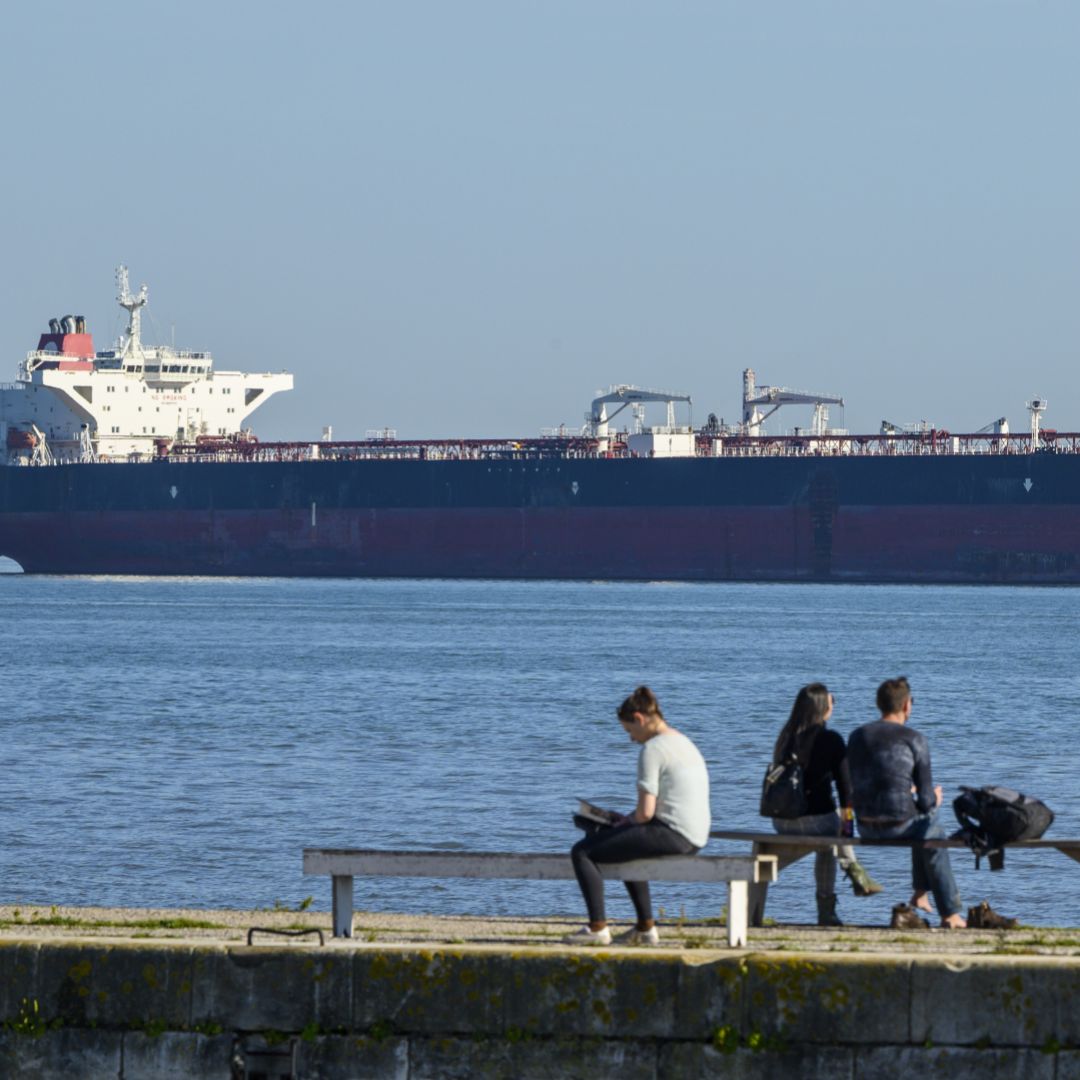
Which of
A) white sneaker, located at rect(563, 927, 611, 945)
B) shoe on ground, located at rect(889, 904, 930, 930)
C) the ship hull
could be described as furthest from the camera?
the ship hull

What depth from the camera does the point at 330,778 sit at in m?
16.1

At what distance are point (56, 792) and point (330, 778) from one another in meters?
2.18

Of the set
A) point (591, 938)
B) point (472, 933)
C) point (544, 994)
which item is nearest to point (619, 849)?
point (591, 938)

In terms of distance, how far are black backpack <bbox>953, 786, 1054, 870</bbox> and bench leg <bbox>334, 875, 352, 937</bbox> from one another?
1.89 meters

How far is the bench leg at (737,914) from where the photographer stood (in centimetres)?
537

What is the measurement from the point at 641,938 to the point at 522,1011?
2.49 feet

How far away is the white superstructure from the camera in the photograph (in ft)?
205

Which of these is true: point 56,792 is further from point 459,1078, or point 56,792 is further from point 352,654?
point 352,654

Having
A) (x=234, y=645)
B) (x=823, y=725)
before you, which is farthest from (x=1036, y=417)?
(x=823, y=725)

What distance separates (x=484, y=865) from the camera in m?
5.61

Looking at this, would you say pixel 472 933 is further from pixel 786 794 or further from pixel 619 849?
pixel 786 794

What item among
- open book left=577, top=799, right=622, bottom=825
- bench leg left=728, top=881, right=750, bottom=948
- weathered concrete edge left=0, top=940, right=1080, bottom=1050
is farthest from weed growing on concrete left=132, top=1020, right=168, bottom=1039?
bench leg left=728, top=881, right=750, bottom=948

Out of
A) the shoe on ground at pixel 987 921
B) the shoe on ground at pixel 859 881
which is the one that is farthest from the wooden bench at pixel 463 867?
the shoe on ground at pixel 859 881

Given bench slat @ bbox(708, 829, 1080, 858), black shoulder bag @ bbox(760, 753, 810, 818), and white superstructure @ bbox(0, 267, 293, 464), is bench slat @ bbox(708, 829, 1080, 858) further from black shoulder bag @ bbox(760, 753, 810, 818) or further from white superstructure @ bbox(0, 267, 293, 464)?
white superstructure @ bbox(0, 267, 293, 464)
